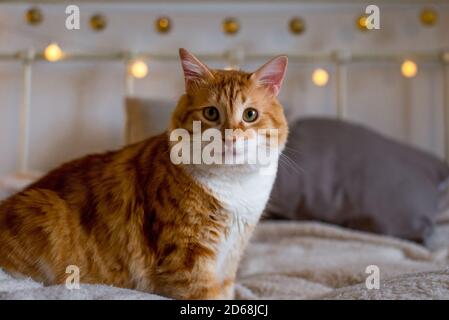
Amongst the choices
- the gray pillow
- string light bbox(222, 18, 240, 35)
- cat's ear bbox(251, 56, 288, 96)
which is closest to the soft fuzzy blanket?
the gray pillow

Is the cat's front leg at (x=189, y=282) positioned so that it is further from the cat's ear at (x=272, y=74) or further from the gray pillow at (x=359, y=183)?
the gray pillow at (x=359, y=183)

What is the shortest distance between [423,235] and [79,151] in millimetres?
1433

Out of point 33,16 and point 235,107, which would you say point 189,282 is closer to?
point 235,107

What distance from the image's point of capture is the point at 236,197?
102 centimetres

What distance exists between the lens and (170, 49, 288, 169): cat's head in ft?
3.22

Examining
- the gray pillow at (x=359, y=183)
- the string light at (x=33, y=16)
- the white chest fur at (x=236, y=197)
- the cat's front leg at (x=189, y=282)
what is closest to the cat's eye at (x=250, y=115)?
the white chest fur at (x=236, y=197)

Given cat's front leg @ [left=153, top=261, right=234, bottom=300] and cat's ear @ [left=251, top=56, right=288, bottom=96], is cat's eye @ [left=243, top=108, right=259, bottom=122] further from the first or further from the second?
cat's front leg @ [left=153, top=261, right=234, bottom=300]

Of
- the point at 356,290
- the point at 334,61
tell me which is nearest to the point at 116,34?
the point at 334,61

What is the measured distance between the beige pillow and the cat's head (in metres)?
0.76

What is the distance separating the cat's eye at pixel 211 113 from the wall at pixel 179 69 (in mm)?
1259

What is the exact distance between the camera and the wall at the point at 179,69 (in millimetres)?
2230

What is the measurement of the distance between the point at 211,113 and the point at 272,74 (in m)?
0.16

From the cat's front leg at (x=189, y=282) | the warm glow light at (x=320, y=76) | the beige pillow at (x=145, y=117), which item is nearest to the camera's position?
the cat's front leg at (x=189, y=282)
